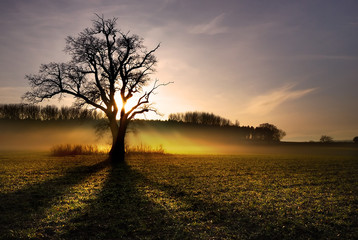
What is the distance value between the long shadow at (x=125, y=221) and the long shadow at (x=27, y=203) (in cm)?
127

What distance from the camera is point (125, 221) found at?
244 inches

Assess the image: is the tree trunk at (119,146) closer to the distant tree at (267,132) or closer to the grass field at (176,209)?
the grass field at (176,209)

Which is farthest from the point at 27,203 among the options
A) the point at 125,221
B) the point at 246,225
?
the point at 246,225

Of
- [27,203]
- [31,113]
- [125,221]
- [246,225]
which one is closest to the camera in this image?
[246,225]

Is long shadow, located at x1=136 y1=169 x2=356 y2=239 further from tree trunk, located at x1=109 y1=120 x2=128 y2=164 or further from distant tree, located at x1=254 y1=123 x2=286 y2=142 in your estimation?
distant tree, located at x1=254 y1=123 x2=286 y2=142

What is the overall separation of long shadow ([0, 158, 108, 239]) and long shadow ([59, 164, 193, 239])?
1271 mm

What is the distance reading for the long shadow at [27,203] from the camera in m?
5.99

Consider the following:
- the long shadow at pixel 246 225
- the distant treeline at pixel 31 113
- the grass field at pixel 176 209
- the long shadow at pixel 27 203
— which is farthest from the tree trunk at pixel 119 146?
the distant treeline at pixel 31 113

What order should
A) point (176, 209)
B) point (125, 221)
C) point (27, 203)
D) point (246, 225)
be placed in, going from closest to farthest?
point (246, 225), point (125, 221), point (176, 209), point (27, 203)

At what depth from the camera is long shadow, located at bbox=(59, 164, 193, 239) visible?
539cm

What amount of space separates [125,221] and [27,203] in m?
4.07

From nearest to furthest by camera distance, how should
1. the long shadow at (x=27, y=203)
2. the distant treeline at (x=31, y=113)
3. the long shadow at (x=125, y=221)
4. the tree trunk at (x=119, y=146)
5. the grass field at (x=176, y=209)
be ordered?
the long shadow at (x=125, y=221)
the grass field at (x=176, y=209)
the long shadow at (x=27, y=203)
the tree trunk at (x=119, y=146)
the distant treeline at (x=31, y=113)

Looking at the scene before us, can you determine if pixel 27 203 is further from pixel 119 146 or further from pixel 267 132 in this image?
pixel 267 132

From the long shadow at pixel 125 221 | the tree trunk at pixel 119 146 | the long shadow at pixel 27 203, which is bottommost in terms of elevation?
the long shadow at pixel 27 203
